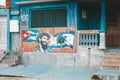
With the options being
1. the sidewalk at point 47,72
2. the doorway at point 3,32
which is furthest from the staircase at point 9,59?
the doorway at point 3,32

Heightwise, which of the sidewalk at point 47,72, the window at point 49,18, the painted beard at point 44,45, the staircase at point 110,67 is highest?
the window at point 49,18

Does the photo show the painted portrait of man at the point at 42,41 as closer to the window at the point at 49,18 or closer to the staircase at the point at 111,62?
the window at the point at 49,18

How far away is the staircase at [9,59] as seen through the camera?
50.7 ft

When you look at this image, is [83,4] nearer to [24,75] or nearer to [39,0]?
[39,0]

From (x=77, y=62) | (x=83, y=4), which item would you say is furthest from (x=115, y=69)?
(x=83, y=4)

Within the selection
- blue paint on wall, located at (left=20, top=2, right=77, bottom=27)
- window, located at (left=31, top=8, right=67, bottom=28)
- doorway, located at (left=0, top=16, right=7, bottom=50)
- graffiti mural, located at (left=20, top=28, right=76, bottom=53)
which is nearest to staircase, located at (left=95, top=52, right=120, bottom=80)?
graffiti mural, located at (left=20, top=28, right=76, bottom=53)

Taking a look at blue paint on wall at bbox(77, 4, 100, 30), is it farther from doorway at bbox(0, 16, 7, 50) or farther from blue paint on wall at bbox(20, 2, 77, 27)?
doorway at bbox(0, 16, 7, 50)

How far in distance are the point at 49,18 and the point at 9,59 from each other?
125 inches

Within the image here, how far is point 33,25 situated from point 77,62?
348cm

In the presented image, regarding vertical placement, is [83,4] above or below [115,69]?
above

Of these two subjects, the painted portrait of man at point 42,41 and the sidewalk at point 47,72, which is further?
the painted portrait of man at point 42,41

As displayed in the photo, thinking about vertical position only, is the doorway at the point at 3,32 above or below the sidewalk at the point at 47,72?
above

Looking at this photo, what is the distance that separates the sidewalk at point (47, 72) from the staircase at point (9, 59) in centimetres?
57

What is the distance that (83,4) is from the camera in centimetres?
1571
